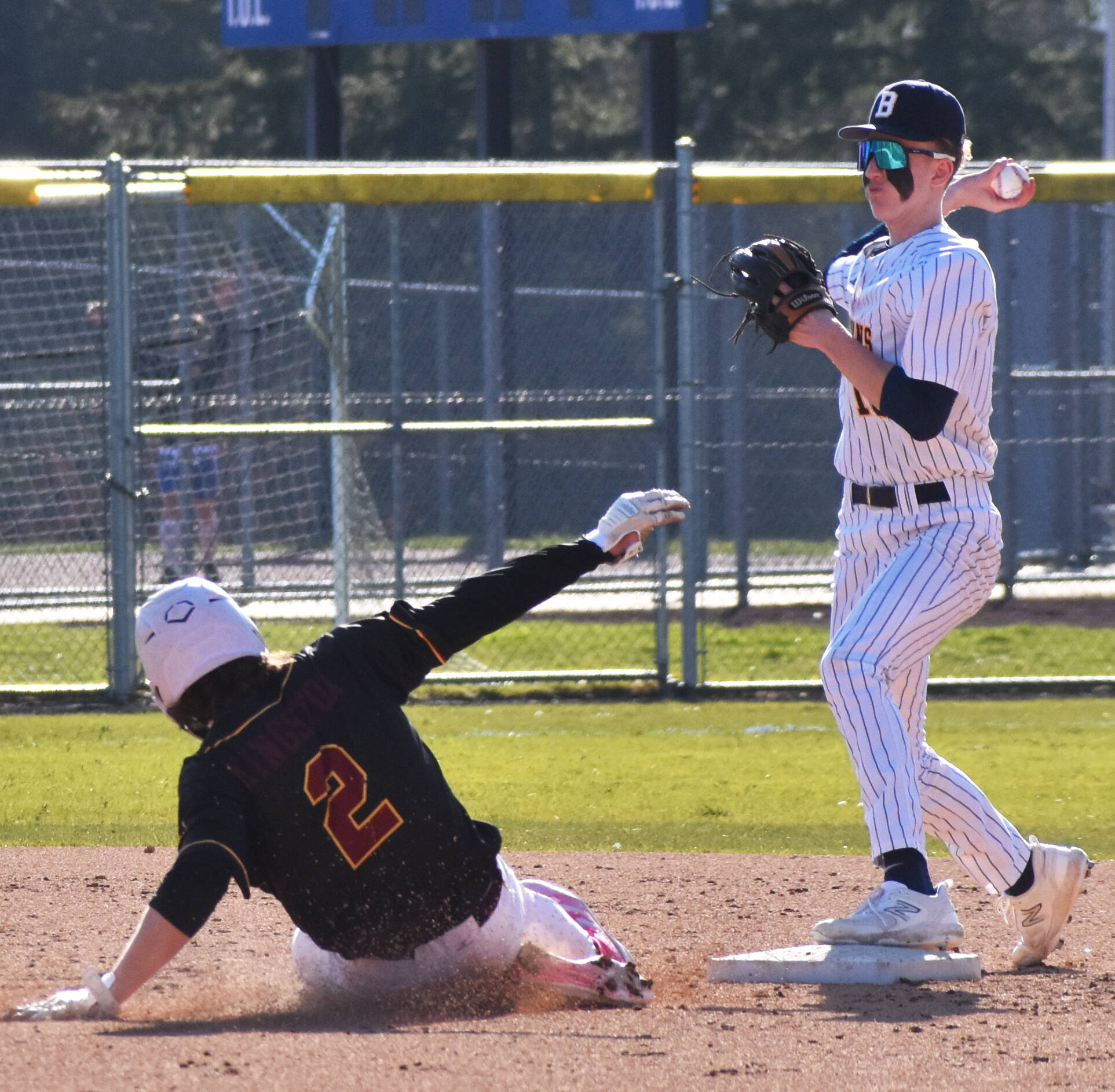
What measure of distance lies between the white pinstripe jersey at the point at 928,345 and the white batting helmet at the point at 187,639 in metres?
1.58

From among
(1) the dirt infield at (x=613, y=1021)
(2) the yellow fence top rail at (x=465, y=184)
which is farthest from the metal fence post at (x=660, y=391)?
(1) the dirt infield at (x=613, y=1021)

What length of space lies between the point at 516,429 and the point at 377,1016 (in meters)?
5.23

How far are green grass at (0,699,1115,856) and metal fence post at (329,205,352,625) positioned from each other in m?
1.10

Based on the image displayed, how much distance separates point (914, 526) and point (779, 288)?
24.7 inches

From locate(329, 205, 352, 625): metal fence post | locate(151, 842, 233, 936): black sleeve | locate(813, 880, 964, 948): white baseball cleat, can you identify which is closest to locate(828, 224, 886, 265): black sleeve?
locate(813, 880, 964, 948): white baseball cleat

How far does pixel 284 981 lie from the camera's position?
4.16 meters

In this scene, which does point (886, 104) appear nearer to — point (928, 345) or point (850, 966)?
point (928, 345)

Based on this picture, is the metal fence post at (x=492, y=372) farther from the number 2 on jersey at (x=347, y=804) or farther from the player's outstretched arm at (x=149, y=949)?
the player's outstretched arm at (x=149, y=949)

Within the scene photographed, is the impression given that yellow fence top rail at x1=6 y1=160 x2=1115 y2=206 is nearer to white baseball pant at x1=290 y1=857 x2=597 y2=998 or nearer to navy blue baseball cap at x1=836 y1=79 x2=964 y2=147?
navy blue baseball cap at x1=836 y1=79 x2=964 y2=147

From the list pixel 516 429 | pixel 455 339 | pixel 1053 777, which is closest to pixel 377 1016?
pixel 1053 777

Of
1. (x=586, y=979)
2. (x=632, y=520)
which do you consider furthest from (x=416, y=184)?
(x=586, y=979)

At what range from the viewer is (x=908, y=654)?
163 inches

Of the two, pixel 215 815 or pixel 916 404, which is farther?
pixel 916 404

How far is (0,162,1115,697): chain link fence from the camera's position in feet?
29.1
